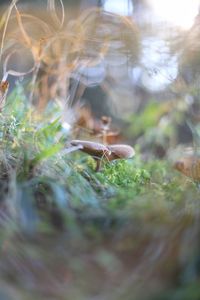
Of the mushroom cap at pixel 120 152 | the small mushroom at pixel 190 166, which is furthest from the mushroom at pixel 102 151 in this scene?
the small mushroom at pixel 190 166

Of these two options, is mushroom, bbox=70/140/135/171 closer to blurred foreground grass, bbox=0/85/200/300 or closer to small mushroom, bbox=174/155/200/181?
small mushroom, bbox=174/155/200/181

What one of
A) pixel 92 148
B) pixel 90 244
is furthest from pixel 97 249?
pixel 92 148

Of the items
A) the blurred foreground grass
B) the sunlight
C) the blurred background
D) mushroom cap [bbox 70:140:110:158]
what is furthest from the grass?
the sunlight

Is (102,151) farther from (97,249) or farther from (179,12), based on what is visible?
(179,12)

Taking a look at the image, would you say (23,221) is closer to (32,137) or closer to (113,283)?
(113,283)

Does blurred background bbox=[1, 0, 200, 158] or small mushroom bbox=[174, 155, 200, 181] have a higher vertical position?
blurred background bbox=[1, 0, 200, 158]
